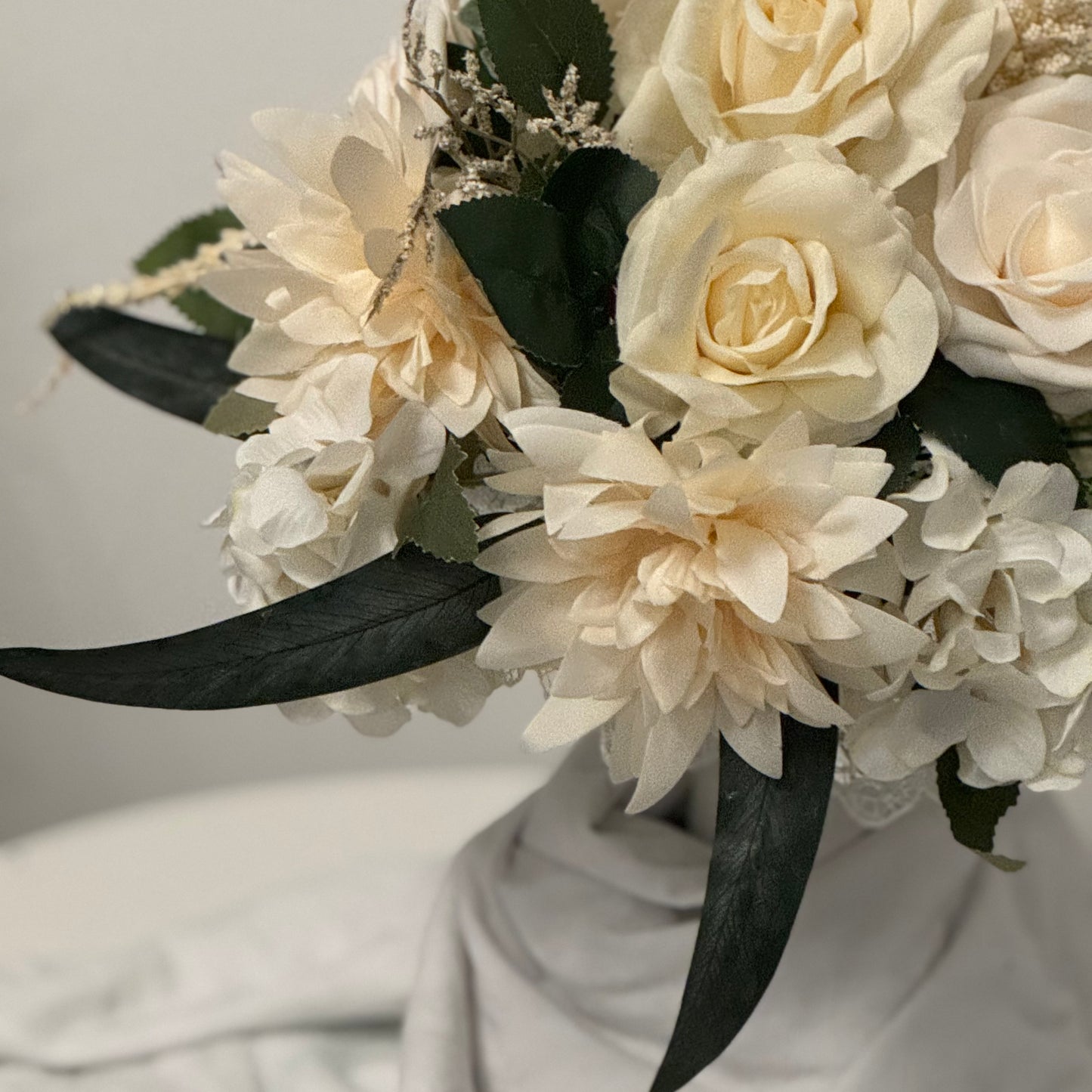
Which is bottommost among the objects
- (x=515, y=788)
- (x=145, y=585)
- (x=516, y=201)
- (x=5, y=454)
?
(x=515, y=788)

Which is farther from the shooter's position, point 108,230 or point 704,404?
point 108,230

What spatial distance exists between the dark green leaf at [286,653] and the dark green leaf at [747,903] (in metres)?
0.13

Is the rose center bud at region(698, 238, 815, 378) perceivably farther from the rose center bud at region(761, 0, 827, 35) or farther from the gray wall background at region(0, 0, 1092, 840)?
the gray wall background at region(0, 0, 1092, 840)

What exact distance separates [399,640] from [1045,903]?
474mm

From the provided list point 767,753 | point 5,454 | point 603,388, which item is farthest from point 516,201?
point 5,454

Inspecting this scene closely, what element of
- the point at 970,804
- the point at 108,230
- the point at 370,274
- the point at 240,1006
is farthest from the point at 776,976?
the point at 108,230

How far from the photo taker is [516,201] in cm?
42

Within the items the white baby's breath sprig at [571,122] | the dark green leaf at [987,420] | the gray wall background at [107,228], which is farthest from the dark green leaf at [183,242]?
the dark green leaf at [987,420]

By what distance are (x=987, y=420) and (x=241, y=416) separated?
0.28 meters

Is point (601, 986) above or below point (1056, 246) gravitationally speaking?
below

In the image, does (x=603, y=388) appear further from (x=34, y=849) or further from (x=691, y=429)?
(x=34, y=849)

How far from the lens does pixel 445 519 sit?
0.42m

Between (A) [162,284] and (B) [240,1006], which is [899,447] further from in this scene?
(B) [240,1006]

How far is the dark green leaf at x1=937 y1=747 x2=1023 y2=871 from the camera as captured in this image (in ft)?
1.60
